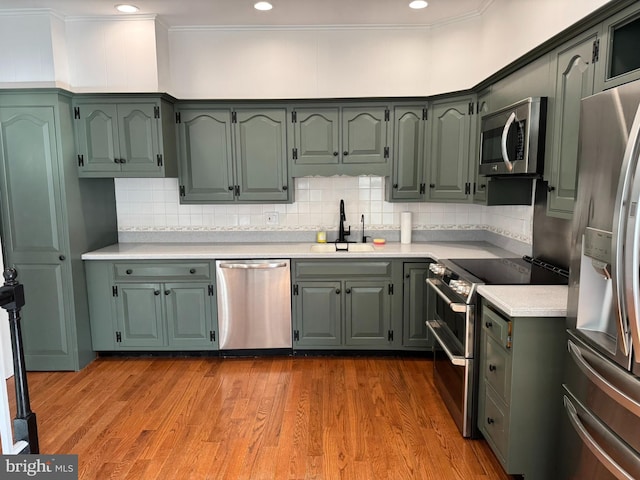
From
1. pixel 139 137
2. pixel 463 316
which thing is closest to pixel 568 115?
pixel 463 316

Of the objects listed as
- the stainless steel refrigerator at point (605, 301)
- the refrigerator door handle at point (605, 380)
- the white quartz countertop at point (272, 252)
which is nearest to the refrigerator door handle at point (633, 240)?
the stainless steel refrigerator at point (605, 301)

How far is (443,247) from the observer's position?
376 cm

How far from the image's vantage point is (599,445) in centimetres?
159

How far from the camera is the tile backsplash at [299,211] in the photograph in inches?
161

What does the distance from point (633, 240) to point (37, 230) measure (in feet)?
12.1

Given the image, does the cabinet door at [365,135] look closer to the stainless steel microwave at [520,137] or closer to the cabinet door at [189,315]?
the stainless steel microwave at [520,137]

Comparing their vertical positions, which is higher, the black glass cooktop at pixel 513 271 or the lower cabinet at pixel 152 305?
the black glass cooktop at pixel 513 271

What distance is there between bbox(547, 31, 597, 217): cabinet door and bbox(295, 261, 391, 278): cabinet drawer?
152 cm

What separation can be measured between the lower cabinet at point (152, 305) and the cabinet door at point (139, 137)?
80 cm

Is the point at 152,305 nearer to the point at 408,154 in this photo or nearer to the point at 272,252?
the point at 272,252

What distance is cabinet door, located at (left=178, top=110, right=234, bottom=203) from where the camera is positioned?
3.76 m

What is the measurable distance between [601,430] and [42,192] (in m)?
3.69

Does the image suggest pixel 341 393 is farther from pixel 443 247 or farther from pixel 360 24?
pixel 360 24

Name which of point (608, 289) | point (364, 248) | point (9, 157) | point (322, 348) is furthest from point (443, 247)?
point (9, 157)
